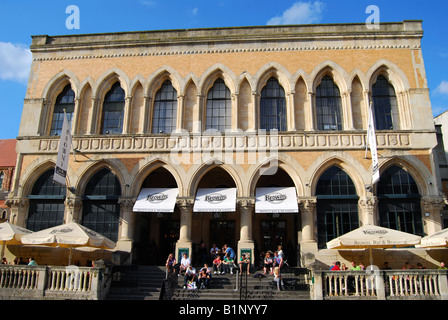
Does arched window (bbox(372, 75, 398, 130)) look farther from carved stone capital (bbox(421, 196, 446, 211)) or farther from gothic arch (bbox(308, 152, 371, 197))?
carved stone capital (bbox(421, 196, 446, 211))

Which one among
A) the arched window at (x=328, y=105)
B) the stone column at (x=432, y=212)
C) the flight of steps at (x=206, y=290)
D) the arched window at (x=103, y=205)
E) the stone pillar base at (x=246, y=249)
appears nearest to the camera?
the flight of steps at (x=206, y=290)

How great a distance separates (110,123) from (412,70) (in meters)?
16.3

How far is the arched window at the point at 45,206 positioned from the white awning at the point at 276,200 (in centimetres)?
1007

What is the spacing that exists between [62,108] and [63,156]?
15.6 feet

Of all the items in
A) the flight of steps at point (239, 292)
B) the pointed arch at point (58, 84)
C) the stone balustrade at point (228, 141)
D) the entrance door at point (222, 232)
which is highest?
the pointed arch at point (58, 84)

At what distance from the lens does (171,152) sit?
65.1 feet

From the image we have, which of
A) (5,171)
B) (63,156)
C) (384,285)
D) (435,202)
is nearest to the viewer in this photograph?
(384,285)

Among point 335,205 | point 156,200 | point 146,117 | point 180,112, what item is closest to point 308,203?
point 335,205

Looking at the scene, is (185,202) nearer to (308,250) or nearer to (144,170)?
(144,170)

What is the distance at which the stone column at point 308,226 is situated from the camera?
1798 cm

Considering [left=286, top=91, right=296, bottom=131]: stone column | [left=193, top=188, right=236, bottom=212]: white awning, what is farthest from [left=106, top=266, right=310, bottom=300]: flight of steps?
[left=286, top=91, right=296, bottom=131]: stone column

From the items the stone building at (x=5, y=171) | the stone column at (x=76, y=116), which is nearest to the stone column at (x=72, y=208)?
the stone column at (x=76, y=116)

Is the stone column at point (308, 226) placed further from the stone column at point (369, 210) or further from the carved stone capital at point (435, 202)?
the carved stone capital at point (435, 202)

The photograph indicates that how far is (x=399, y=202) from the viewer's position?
1877cm
